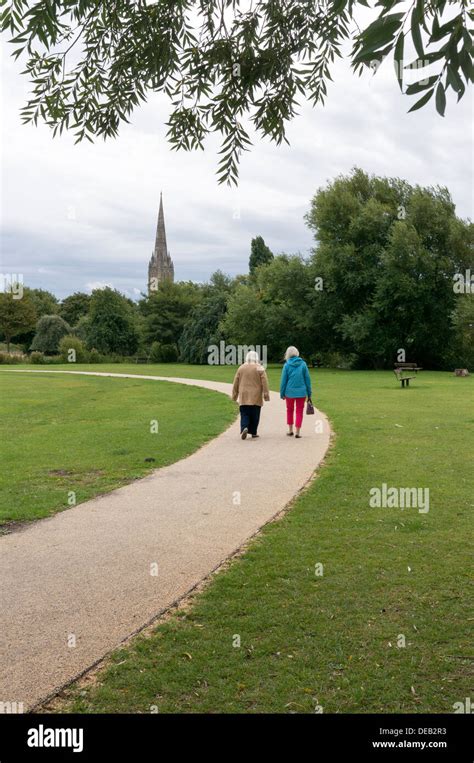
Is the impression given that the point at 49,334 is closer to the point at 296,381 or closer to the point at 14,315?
the point at 14,315

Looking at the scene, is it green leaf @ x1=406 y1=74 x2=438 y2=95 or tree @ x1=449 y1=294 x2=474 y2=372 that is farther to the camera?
tree @ x1=449 y1=294 x2=474 y2=372

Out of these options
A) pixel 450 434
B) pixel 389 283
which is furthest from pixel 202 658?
pixel 389 283

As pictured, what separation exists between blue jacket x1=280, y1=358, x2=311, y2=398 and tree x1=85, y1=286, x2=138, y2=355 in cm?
7103

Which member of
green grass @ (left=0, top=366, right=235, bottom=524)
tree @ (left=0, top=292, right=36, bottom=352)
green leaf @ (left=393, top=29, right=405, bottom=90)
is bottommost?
green grass @ (left=0, top=366, right=235, bottom=524)

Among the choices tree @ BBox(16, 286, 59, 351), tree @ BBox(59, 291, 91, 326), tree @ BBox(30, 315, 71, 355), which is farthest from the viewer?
tree @ BBox(59, 291, 91, 326)

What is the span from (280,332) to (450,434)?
120 feet


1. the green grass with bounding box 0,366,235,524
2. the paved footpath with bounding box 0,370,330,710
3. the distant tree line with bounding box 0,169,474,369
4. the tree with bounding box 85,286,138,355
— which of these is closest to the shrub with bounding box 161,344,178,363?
the tree with bounding box 85,286,138,355

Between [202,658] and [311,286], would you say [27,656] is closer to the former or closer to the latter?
[202,658]

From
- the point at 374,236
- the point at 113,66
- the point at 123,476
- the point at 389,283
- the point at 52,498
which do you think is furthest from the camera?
the point at 374,236

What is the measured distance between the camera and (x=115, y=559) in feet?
19.1

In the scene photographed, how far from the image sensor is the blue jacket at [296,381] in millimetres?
12992

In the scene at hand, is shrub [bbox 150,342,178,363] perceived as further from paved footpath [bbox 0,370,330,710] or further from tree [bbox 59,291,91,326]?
paved footpath [bbox 0,370,330,710]

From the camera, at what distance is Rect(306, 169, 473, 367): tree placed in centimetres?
4450

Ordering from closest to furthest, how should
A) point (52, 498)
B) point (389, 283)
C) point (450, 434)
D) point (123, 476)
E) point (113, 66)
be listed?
point (113, 66)
point (52, 498)
point (123, 476)
point (450, 434)
point (389, 283)
